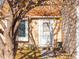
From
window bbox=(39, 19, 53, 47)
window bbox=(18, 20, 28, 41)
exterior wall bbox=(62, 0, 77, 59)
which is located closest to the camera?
exterior wall bbox=(62, 0, 77, 59)

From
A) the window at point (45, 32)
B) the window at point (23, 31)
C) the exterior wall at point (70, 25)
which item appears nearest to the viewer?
the exterior wall at point (70, 25)

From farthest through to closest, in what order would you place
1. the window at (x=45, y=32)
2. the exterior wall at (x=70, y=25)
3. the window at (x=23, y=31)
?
the window at (x=23, y=31) < the window at (x=45, y=32) < the exterior wall at (x=70, y=25)

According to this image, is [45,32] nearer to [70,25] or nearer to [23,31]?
[23,31]

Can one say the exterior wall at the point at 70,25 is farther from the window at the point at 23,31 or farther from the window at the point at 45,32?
the window at the point at 23,31

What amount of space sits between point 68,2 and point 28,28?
21.6ft

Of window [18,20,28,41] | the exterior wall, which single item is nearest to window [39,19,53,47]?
window [18,20,28,41]

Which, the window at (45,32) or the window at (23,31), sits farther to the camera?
the window at (23,31)

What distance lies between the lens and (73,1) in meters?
12.7

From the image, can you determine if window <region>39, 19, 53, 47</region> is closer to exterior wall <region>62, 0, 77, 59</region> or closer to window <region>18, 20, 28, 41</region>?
window <region>18, 20, 28, 41</region>

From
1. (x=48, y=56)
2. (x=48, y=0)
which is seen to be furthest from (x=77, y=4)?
(x=48, y=56)

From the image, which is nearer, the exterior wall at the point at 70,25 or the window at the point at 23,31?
the exterior wall at the point at 70,25

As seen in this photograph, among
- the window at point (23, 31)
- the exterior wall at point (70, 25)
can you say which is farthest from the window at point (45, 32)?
the exterior wall at point (70, 25)

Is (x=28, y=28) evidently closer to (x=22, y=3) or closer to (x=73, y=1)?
(x=73, y=1)

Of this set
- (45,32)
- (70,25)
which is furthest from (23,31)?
(70,25)
